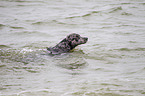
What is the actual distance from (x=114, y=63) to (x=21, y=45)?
389 centimetres

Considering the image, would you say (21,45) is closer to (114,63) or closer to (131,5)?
(114,63)

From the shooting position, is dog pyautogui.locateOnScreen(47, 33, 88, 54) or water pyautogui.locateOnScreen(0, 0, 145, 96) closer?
water pyautogui.locateOnScreen(0, 0, 145, 96)

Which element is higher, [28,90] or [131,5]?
[131,5]

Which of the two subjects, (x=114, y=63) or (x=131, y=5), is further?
(x=131, y=5)

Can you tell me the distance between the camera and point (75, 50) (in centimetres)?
969

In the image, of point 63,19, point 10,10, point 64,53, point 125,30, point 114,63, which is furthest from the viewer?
point 10,10

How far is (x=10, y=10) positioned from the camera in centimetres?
1645

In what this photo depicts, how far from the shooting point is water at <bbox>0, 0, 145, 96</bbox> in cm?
659

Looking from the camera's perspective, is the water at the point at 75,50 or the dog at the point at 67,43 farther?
the dog at the point at 67,43

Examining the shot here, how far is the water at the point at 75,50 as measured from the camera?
659 cm

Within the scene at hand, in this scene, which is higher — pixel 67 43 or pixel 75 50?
pixel 67 43

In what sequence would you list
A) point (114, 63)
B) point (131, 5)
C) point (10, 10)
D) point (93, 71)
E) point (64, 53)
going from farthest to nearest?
1. point (131, 5)
2. point (10, 10)
3. point (64, 53)
4. point (114, 63)
5. point (93, 71)

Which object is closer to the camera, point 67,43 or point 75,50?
point 67,43

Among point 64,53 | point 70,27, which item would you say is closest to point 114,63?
point 64,53
